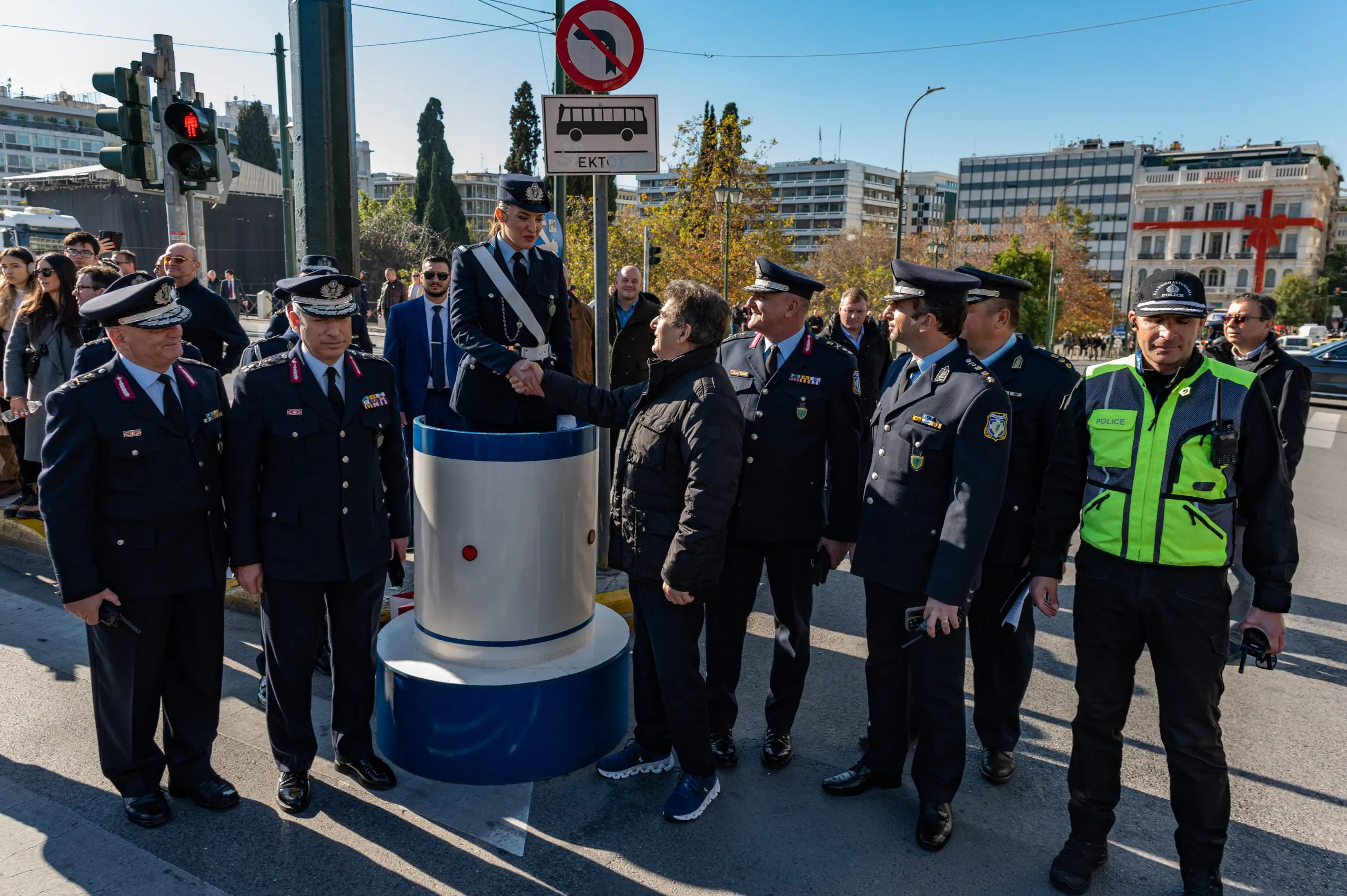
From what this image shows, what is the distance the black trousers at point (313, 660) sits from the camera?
12.2ft

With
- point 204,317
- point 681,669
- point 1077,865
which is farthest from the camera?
point 204,317

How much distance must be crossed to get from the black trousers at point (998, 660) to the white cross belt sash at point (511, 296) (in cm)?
224

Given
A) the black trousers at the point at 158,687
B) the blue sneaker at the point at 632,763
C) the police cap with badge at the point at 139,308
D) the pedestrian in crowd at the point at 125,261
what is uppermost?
the pedestrian in crowd at the point at 125,261

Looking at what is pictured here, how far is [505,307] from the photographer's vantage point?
4.20m

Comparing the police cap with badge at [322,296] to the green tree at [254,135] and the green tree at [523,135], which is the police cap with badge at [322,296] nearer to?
the green tree at [523,135]

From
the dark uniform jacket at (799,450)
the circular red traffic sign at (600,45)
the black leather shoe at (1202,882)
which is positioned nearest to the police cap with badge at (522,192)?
the circular red traffic sign at (600,45)

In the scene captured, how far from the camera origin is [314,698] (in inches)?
186

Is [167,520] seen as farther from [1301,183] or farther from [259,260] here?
[1301,183]

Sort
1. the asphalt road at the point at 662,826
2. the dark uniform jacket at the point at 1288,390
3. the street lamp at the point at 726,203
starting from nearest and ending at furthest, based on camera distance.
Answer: the asphalt road at the point at 662,826
the dark uniform jacket at the point at 1288,390
the street lamp at the point at 726,203

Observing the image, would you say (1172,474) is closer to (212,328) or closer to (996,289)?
(996,289)

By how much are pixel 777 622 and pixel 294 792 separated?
2102 mm

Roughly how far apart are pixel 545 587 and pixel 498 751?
708 millimetres

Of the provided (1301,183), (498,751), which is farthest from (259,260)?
(1301,183)

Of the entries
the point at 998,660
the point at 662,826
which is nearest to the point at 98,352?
the point at 662,826
